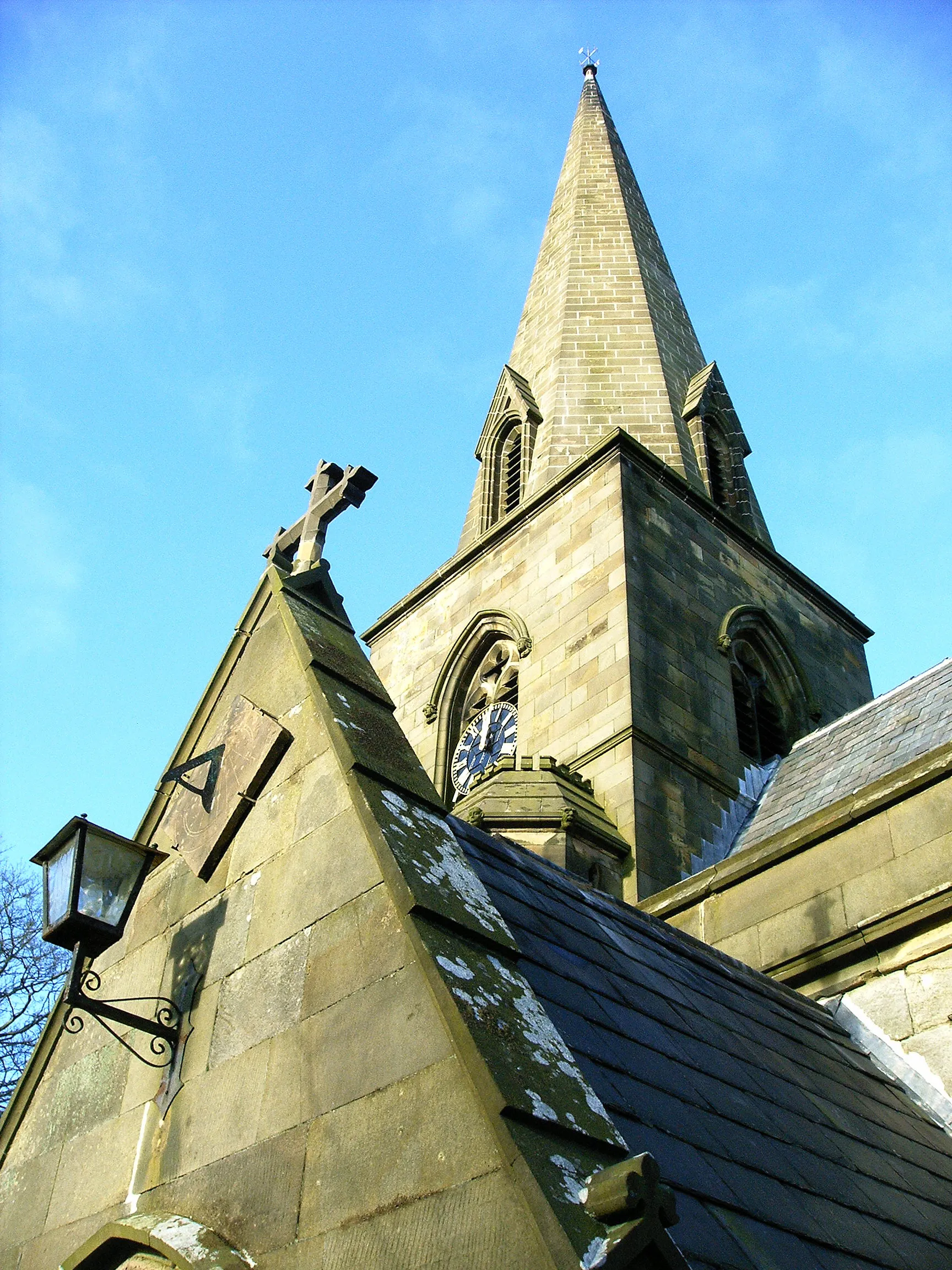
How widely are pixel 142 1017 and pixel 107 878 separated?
0.57 meters

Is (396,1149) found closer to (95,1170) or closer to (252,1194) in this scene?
(252,1194)

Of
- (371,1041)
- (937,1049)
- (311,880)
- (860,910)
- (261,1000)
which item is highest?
(860,910)

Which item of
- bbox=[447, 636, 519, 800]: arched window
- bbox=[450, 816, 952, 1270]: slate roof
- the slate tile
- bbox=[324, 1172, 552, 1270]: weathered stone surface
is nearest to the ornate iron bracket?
bbox=[450, 816, 952, 1270]: slate roof

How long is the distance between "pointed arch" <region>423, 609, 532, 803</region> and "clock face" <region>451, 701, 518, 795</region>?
0.72ft

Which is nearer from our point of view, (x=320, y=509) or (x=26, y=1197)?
(x=26, y=1197)

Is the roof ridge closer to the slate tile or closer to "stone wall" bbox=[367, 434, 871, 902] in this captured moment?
"stone wall" bbox=[367, 434, 871, 902]

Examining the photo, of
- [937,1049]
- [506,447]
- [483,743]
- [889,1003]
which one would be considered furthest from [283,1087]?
[506,447]

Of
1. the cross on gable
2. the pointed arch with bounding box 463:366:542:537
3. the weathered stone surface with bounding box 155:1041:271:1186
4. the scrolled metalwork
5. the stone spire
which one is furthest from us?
the pointed arch with bounding box 463:366:542:537

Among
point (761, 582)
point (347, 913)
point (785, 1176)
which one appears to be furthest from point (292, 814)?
point (761, 582)

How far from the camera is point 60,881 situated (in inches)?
203

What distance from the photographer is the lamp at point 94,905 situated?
482 cm

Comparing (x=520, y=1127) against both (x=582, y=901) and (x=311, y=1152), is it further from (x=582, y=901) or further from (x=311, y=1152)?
(x=582, y=901)

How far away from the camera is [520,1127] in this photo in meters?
3.31

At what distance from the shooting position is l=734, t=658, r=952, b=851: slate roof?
1225 centimetres
